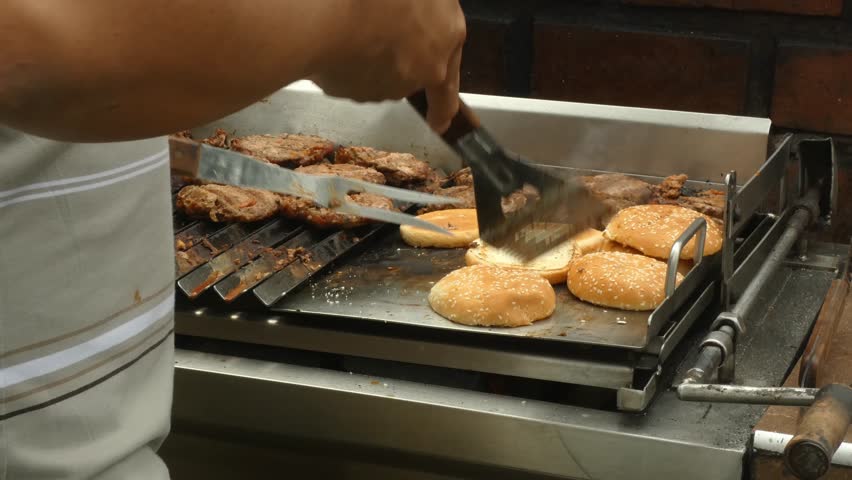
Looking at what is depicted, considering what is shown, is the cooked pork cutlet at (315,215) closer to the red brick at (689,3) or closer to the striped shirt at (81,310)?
the striped shirt at (81,310)

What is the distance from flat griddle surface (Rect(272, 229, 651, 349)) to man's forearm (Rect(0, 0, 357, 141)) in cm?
97

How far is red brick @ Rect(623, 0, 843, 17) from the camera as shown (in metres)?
2.68

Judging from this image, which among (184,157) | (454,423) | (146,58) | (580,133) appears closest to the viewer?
(146,58)

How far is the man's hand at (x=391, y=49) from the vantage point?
2.74ft

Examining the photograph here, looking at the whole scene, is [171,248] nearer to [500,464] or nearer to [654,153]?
[500,464]

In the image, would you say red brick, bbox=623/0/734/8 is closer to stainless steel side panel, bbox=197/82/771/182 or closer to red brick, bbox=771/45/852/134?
red brick, bbox=771/45/852/134

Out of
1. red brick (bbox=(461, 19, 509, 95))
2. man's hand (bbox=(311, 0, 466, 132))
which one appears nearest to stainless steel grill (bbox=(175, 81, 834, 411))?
red brick (bbox=(461, 19, 509, 95))

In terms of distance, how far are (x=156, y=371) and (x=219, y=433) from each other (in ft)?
1.94

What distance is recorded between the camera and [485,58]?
10.4ft

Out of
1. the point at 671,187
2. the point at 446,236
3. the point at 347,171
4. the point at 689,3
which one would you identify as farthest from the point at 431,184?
the point at 689,3

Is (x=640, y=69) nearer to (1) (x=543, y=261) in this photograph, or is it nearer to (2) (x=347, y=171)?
(2) (x=347, y=171)

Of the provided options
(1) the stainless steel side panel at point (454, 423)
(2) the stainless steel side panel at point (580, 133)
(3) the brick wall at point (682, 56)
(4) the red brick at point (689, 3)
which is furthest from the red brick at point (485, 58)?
(1) the stainless steel side panel at point (454, 423)

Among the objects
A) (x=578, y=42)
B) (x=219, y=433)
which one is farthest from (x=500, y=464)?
(x=578, y=42)

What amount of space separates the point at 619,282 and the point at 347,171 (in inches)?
32.3
